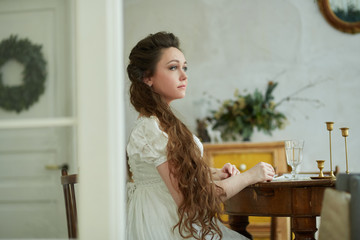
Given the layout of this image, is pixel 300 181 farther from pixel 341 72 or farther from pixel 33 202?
pixel 341 72

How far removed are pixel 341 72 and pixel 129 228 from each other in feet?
11.5

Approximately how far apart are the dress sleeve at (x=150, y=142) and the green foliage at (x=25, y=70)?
0.62 meters

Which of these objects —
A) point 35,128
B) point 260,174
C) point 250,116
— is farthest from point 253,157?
point 35,128

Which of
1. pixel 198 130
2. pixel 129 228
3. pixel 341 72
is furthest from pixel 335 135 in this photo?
pixel 129 228

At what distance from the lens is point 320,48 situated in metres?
→ 4.79

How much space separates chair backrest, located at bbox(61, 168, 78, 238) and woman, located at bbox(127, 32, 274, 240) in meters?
0.41

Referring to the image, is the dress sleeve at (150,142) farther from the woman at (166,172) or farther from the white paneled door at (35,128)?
the white paneled door at (35,128)

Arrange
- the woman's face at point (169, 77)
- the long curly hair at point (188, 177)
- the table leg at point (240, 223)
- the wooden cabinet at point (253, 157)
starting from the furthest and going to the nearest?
the wooden cabinet at point (253, 157)
the table leg at point (240, 223)
the woman's face at point (169, 77)
the long curly hair at point (188, 177)

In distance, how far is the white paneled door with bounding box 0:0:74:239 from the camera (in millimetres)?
1445

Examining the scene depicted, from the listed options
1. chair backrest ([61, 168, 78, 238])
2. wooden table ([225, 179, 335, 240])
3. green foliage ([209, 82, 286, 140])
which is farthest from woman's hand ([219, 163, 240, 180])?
green foliage ([209, 82, 286, 140])

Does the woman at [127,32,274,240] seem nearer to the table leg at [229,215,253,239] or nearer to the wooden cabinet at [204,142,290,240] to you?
the table leg at [229,215,253,239]

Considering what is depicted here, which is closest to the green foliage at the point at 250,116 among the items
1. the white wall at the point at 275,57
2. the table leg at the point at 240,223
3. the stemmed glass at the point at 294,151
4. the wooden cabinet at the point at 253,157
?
the white wall at the point at 275,57

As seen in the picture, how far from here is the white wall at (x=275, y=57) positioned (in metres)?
4.70

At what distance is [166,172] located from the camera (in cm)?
191
